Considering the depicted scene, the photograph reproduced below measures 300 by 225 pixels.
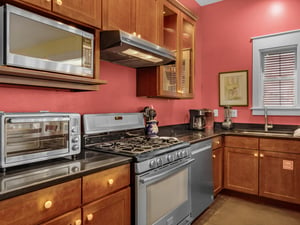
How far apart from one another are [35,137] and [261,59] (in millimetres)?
3214

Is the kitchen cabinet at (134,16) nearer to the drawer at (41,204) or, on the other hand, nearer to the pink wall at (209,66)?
the pink wall at (209,66)

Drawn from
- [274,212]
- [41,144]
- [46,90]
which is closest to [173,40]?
[46,90]

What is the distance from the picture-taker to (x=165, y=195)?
179cm

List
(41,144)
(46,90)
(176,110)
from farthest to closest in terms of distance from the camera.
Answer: (176,110) → (46,90) → (41,144)

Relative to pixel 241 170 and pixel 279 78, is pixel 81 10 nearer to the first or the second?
pixel 241 170

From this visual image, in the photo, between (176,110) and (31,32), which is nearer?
(31,32)

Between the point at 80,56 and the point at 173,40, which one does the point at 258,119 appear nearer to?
the point at 173,40

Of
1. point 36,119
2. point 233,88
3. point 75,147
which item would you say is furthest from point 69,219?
point 233,88

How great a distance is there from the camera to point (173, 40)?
2.69m

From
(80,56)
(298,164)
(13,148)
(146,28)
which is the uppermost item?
Answer: (146,28)

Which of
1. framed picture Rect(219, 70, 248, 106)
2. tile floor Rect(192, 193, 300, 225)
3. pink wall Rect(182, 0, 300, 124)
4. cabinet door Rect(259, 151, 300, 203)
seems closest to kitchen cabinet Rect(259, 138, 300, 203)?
cabinet door Rect(259, 151, 300, 203)

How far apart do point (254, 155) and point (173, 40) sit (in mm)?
1721

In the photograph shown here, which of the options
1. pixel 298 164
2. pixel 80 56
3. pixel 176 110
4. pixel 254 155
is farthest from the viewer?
pixel 176 110

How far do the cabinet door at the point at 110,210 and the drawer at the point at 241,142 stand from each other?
6.30ft
